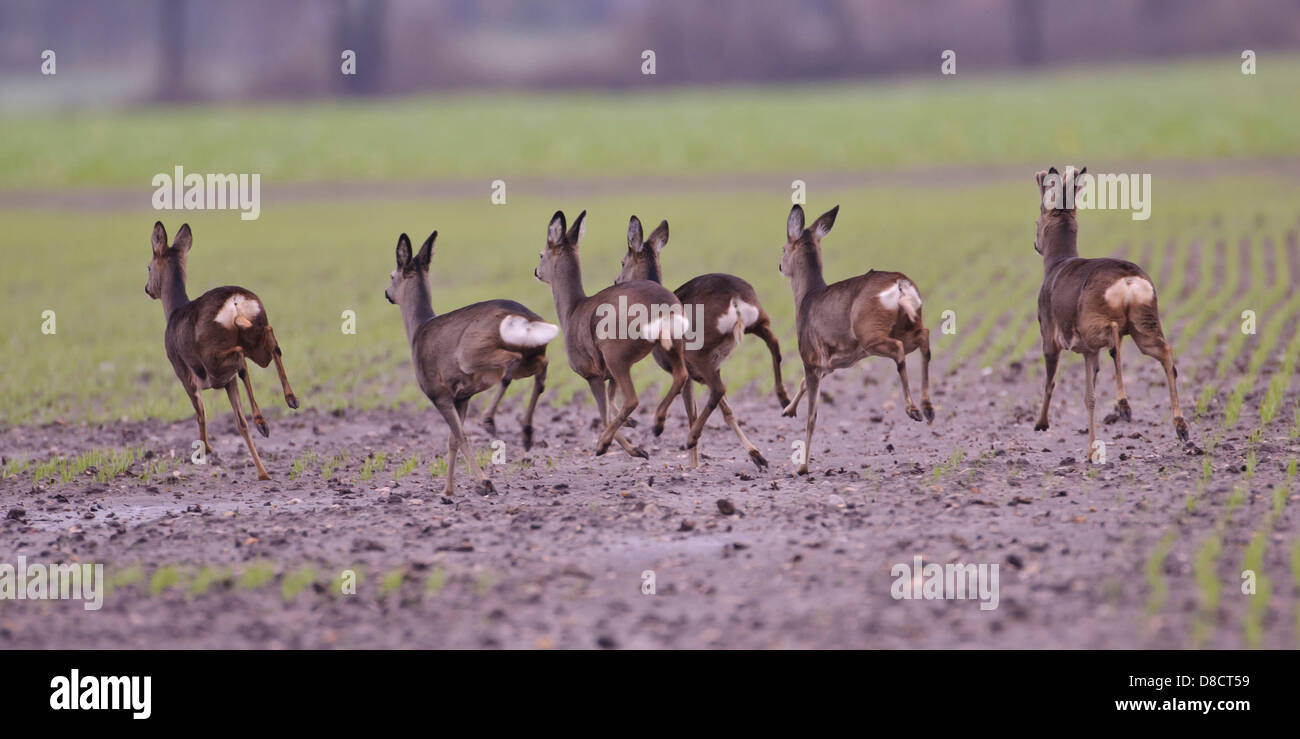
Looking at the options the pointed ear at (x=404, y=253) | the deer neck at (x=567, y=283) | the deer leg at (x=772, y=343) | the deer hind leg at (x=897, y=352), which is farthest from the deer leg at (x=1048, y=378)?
the pointed ear at (x=404, y=253)

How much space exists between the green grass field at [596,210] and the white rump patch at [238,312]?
4082 millimetres

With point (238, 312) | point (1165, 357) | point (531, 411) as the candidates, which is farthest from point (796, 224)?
point (238, 312)

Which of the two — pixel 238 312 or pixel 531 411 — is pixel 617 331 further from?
pixel 238 312

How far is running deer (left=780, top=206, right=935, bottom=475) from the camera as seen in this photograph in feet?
39.1

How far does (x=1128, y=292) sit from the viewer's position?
12.0m

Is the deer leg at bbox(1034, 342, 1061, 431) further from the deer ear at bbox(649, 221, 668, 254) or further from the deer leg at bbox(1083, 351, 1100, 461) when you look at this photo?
the deer ear at bbox(649, 221, 668, 254)

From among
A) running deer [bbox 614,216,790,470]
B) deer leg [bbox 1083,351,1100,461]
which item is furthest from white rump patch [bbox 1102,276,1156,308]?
running deer [bbox 614,216,790,470]

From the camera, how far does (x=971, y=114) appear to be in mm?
64375

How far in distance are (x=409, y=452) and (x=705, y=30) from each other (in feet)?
255

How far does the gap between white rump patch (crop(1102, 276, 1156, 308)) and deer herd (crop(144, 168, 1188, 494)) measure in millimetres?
11

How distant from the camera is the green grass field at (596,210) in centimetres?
2033
